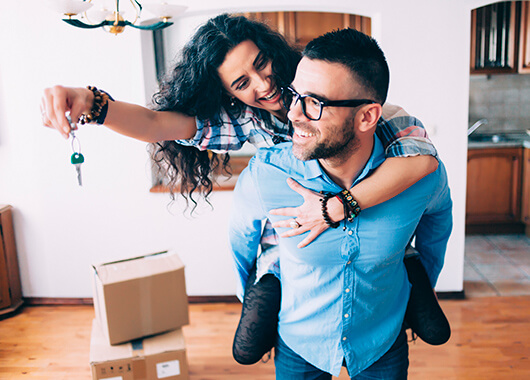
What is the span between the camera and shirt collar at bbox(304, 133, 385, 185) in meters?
1.35

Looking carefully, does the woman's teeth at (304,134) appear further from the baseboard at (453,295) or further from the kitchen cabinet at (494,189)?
the kitchen cabinet at (494,189)

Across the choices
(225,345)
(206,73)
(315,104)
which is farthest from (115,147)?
(315,104)

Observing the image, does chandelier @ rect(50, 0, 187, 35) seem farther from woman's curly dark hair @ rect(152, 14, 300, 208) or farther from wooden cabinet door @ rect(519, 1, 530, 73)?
wooden cabinet door @ rect(519, 1, 530, 73)

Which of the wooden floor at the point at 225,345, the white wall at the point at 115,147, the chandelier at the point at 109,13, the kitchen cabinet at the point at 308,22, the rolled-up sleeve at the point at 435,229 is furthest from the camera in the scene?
the kitchen cabinet at the point at 308,22

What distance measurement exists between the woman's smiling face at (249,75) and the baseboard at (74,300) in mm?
2306

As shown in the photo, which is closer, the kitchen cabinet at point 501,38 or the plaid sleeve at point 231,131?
the plaid sleeve at point 231,131

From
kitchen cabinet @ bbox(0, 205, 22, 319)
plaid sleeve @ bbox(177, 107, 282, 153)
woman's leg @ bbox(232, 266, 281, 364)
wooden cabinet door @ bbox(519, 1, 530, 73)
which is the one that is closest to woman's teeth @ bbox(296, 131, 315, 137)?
plaid sleeve @ bbox(177, 107, 282, 153)

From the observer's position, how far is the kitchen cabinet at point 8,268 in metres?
3.39

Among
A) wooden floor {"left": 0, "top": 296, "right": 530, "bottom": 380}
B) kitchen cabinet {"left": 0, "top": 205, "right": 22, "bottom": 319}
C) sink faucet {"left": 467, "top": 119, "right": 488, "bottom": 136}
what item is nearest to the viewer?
wooden floor {"left": 0, "top": 296, "right": 530, "bottom": 380}

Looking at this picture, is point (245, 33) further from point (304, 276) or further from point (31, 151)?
point (31, 151)

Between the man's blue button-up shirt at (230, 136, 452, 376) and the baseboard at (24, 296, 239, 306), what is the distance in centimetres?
217

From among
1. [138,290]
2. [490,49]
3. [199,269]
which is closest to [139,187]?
[199,269]

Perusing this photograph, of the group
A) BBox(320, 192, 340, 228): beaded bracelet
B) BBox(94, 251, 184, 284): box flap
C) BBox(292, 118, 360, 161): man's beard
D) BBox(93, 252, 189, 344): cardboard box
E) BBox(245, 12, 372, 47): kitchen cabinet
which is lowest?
BBox(93, 252, 189, 344): cardboard box

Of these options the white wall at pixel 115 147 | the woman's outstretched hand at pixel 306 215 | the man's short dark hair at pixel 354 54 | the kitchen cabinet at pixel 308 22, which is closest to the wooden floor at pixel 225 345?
the white wall at pixel 115 147
